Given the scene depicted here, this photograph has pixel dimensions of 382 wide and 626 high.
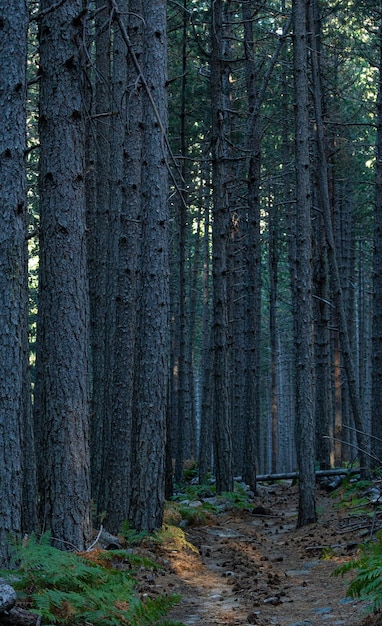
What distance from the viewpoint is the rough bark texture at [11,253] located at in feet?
19.4

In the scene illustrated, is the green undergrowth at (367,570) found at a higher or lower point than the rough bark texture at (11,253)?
lower

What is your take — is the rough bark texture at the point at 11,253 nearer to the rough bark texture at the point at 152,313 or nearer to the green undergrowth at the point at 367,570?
the green undergrowth at the point at 367,570

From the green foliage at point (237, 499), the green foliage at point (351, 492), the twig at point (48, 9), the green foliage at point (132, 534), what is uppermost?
the twig at point (48, 9)

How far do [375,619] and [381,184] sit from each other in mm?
12261

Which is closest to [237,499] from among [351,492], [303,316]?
[351,492]

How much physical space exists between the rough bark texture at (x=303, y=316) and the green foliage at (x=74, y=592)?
247 inches

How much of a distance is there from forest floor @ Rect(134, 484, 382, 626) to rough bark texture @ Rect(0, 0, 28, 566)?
2.04 m

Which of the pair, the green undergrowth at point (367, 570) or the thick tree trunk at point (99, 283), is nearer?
the green undergrowth at point (367, 570)

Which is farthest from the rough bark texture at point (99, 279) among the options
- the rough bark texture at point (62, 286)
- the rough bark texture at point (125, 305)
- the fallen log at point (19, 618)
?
the fallen log at point (19, 618)

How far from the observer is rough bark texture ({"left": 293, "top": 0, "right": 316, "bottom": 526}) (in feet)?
39.2

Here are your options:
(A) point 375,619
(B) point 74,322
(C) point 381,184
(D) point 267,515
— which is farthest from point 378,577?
(C) point 381,184

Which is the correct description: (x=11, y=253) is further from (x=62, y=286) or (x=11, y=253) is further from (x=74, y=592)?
(x=74, y=592)

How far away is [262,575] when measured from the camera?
8617 mm

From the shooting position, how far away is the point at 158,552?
8891 mm
